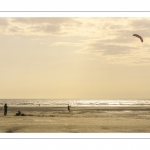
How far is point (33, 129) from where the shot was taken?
426 inches

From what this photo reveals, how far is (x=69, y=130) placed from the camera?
10656 millimetres

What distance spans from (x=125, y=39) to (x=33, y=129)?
5.38m
